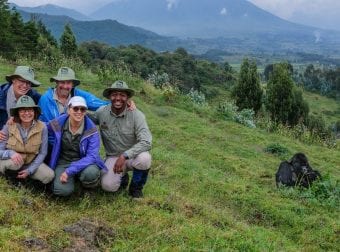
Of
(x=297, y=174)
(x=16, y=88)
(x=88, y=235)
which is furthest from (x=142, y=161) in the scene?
(x=297, y=174)

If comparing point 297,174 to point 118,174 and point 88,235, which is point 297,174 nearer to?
point 118,174

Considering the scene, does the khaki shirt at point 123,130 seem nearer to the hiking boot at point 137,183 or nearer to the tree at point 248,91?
the hiking boot at point 137,183

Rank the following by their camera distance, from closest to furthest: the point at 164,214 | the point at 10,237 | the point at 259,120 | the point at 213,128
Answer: the point at 10,237 → the point at 164,214 → the point at 213,128 → the point at 259,120

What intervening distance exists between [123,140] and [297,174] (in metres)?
3.78

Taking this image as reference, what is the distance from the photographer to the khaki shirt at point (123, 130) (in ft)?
19.1

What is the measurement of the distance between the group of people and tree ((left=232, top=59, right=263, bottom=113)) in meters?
26.3

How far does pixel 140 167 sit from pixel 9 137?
1.62 metres

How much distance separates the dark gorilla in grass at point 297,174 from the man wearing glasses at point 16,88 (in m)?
4.58

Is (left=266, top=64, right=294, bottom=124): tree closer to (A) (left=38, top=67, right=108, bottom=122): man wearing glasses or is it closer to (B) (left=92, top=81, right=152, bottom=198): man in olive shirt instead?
(B) (left=92, top=81, right=152, bottom=198): man in olive shirt

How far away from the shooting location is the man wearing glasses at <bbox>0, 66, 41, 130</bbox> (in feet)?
19.9

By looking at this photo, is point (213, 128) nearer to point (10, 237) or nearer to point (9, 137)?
point (9, 137)

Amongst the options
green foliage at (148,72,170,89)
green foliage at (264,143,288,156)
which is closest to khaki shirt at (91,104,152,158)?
green foliage at (264,143,288,156)

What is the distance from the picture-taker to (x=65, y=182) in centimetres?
552

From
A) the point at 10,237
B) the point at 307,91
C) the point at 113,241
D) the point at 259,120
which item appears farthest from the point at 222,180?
the point at 307,91
